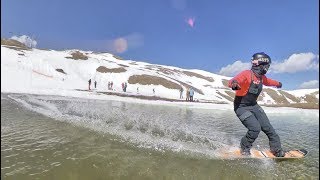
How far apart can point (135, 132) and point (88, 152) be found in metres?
3.90

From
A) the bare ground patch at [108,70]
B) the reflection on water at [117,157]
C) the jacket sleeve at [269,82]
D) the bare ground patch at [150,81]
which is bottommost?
the reflection on water at [117,157]

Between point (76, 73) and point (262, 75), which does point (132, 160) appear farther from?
point (76, 73)

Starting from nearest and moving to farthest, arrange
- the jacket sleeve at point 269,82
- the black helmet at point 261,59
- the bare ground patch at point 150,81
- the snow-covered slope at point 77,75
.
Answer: the black helmet at point 261,59, the jacket sleeve at point 269,82, the snow-covered slope at point 77,75, the bare ground patch at point 150,81

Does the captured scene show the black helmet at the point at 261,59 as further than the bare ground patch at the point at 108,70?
No

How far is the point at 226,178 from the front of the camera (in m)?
6.96

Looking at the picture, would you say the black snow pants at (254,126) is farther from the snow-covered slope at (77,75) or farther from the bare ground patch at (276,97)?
the bare ground patch at (276,97)

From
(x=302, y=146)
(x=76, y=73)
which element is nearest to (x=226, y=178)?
(x=302, y=146)

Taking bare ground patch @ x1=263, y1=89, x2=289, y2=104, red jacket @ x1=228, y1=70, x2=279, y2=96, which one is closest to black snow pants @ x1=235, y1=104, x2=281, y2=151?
red jacket @ x1=228, y1=70, x2=279, y2=96

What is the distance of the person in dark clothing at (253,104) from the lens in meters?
10.4

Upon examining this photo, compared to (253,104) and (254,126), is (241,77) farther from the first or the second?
(254,126)

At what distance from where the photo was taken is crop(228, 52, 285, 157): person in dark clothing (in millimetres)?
10383

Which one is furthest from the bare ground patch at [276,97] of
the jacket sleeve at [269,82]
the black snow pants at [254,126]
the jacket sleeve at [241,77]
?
the jacket sleeve at [241,77]

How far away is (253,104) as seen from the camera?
10859 millimetres

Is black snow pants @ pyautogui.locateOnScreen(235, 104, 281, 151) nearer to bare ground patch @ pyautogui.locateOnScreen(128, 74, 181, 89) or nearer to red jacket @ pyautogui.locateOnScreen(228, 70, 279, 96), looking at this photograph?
red jacket @ pyautogui.locateOnScreen(228, 70, 279, 96)
